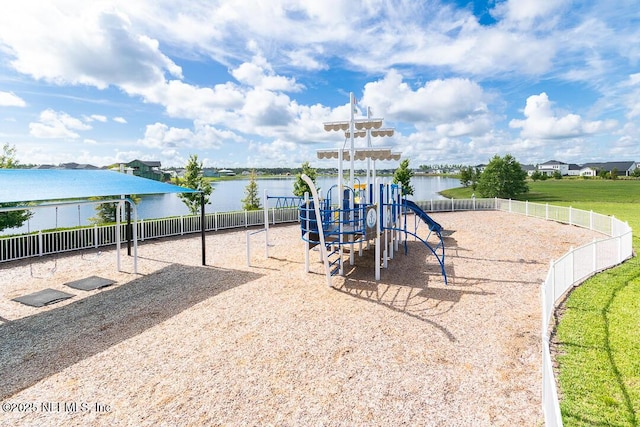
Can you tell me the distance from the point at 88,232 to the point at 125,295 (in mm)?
6215

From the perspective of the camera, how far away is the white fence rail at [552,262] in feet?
17.0

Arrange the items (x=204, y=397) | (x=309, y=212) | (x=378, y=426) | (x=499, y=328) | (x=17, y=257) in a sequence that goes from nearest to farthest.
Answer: (x=378, y=426) → (x=204, y=397) → (x=499, y=328) → (x=309, y=212) → (x=17, y=257)

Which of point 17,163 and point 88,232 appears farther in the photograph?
point 17,163

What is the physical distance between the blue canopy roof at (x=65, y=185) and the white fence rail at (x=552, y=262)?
306cm

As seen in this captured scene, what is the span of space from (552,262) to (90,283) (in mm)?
10638

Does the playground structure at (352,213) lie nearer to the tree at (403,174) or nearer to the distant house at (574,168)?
the tree at (403,174)

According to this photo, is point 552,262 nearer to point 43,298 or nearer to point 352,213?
point 352,213

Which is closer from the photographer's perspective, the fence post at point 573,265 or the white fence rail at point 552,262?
the white fence rail at point 552,262

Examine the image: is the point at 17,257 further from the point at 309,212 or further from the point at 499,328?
the point at 499,328

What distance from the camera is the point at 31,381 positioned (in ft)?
15.1

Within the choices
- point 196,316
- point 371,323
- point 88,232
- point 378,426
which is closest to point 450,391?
point 378,426

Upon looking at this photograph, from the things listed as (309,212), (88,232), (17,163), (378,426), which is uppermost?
(17,163)

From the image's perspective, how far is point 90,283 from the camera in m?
8.72

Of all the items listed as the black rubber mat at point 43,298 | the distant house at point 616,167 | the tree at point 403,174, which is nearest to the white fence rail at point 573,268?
the black rubber mat at point 43,298
